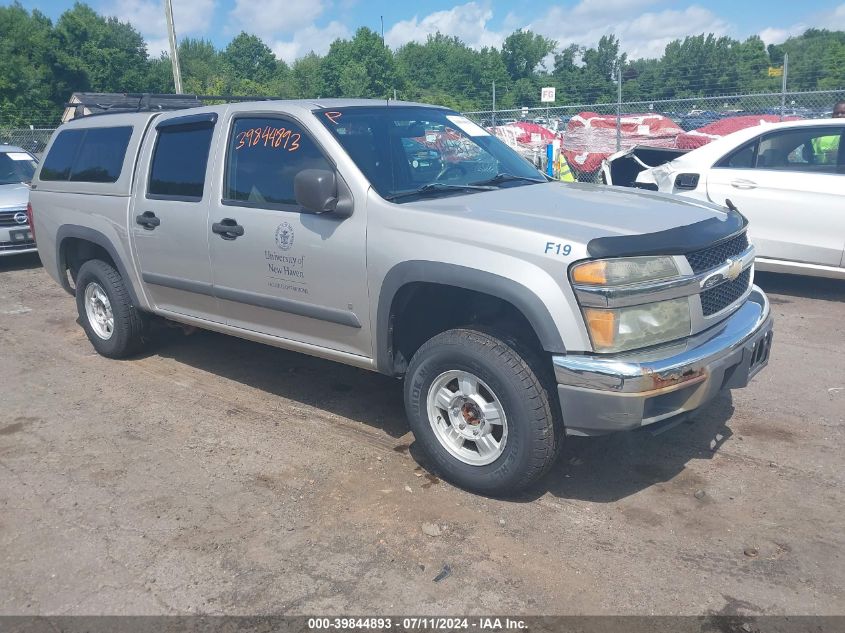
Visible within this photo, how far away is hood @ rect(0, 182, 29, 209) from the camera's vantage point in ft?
33.1

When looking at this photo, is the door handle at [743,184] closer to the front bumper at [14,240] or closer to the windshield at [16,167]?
the front bumper at [14,240]

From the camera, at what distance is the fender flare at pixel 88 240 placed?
5.58 metres

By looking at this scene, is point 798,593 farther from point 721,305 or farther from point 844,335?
point 844,335

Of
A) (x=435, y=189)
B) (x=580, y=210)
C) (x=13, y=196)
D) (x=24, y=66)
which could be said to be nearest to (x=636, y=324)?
(x=580, y=210)

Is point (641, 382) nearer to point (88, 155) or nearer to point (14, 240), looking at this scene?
point (88, 155)

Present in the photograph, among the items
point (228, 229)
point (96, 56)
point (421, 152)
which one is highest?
point (96, 56)

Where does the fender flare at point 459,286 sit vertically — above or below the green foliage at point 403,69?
below

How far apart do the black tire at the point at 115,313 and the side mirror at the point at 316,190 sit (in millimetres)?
2451

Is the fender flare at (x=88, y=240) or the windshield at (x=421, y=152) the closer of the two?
the windshield at (x=421, y=152)

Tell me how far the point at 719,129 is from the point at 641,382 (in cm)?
1224

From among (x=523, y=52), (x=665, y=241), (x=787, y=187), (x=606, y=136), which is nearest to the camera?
(x=665, y=241)

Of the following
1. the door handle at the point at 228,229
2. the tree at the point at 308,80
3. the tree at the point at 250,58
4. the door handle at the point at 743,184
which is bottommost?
the door handle at the point at 743,184

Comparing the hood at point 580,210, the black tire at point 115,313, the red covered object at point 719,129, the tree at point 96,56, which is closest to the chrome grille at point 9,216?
the black tire at point 115,313

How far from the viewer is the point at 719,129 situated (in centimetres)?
1381
